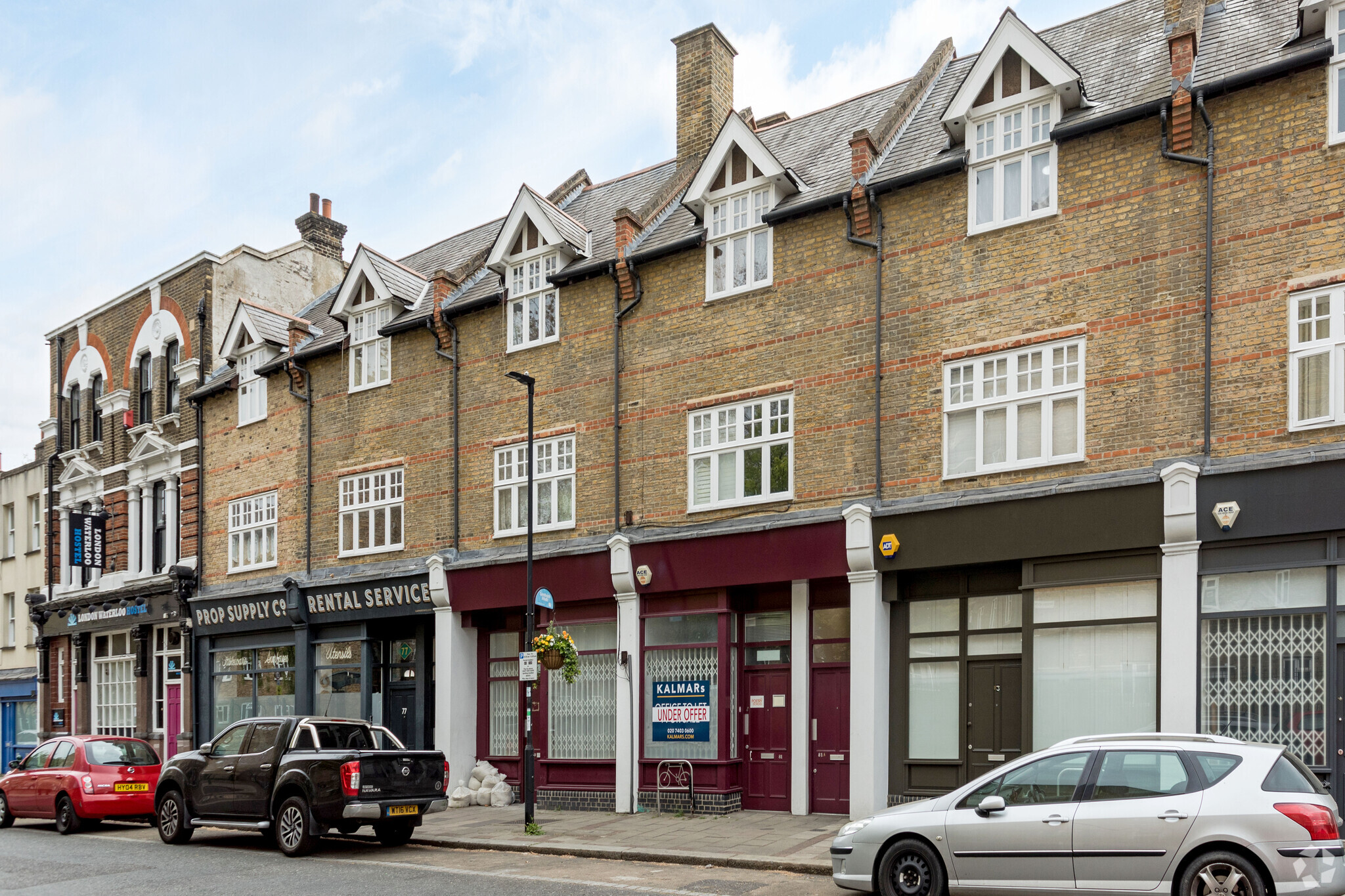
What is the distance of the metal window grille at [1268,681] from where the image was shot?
40.2 ft

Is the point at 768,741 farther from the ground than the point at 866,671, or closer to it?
closer to it

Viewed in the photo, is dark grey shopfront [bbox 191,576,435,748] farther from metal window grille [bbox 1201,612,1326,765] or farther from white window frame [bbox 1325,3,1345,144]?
white window frame [bbox 1325,3,1345,144]

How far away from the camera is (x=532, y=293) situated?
20188mm

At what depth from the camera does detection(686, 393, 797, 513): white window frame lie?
16828 millimetres

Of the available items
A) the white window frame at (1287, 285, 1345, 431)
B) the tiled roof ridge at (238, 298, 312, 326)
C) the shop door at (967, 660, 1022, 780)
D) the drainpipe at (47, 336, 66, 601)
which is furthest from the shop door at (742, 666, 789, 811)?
the drainpipe at (47, 336, 66, 601)

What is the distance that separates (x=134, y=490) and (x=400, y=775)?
1754cm

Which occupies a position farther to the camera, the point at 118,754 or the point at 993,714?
the point at 118,754

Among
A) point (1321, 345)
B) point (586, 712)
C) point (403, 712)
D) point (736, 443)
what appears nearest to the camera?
point (1321, 345)

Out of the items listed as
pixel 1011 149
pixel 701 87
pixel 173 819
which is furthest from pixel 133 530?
pixel 1011 149

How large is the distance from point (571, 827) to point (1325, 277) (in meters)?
11.5

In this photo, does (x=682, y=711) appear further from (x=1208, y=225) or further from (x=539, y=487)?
(x=1208, y=225)

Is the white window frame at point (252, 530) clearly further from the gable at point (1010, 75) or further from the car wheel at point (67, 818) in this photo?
the gable at point (1010, 75)

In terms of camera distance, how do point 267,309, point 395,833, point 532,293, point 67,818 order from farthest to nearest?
point 267,309
point 532,293
point 67,818
point 395,833

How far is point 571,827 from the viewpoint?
16297 millimetres
